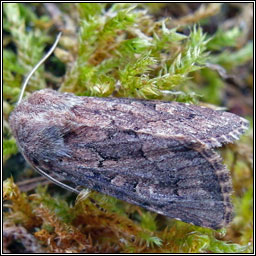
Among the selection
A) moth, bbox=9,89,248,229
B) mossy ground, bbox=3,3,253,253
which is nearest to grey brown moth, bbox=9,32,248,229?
moth, bbox=9,89,248,229

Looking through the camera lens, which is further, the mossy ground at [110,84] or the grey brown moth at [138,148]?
the mossy ground at [110,84]

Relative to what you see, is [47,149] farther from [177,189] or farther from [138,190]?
[177,189]

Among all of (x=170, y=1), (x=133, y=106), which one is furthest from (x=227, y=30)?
(x=133, y=106)

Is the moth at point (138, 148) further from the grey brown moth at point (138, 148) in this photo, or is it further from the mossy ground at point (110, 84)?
the mossy ground at point (110, 84)

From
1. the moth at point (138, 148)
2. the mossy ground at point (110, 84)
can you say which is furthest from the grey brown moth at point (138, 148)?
the mossy ground at point (110, 84)

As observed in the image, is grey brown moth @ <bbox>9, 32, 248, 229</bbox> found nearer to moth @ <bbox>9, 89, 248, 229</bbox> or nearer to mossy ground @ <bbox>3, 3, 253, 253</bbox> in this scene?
moth @ <bbox>9, 89, 248, 229</bbox>

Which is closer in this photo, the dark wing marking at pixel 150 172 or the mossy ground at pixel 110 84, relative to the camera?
the dark wing marking at pixel 150 172

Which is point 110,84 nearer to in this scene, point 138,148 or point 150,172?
point 138,148
